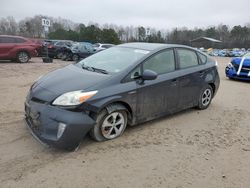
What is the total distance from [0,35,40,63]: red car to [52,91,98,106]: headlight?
1232 centimetres

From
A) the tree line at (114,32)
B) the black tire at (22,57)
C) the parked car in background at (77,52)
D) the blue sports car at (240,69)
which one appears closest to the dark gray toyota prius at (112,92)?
the blue sports car at (240,69)

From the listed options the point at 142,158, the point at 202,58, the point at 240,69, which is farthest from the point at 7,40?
the point at 142,158

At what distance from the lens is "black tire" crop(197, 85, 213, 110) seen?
19.8 feet

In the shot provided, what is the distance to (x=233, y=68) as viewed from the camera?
36.5ft

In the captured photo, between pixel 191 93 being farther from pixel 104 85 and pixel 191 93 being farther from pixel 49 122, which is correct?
pixel 49 122

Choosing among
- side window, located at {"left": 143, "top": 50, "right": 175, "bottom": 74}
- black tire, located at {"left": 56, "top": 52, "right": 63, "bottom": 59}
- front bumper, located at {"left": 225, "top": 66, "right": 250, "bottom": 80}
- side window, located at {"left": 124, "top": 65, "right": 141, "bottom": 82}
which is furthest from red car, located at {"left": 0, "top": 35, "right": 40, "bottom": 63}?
side window, located at {"left": 124, "top": 65, "right": 141, "bottom": 82}

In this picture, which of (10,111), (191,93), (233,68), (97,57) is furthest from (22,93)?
(233,68)

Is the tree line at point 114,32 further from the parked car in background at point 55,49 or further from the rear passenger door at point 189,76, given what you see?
the rear passenger door at point 189,76

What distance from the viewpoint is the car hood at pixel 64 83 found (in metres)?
3.90

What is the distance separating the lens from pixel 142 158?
3727 mm

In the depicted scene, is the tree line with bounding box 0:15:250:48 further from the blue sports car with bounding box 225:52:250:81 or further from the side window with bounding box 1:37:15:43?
the blue sports car with bounding box 225:52:250:81

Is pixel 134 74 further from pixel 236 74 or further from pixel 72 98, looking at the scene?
pixel 236 74

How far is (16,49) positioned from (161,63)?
1218cm

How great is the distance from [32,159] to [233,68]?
9691 millimetres
